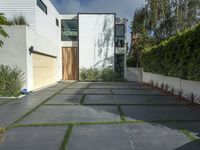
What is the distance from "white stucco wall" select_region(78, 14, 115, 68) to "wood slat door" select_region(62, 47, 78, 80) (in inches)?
34.9

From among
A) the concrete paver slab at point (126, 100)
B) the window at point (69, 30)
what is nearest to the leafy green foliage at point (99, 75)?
the window at point (69, 30)

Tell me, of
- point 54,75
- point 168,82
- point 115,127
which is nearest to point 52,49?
point 54,75

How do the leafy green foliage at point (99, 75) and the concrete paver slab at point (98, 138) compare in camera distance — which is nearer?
the concrete paver slab at point (98, 138)

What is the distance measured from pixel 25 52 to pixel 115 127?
786cm

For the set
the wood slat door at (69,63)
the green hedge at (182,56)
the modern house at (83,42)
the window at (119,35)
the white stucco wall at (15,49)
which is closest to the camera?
the green hedge at (182,56)

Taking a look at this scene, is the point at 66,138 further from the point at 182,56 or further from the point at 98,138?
the point at 182,56

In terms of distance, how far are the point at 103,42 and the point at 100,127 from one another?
1660 cm

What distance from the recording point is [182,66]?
1032 centimetres

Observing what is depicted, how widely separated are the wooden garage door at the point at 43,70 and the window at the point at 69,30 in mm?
3630

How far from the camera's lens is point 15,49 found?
39.6 ft

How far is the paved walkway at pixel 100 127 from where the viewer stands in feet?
15.3

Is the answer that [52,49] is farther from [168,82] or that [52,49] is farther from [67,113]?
[67,113]

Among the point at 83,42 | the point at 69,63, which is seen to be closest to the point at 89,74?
the point at 69,63

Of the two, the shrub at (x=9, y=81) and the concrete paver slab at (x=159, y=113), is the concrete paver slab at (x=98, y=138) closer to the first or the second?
the concrete paver slab at (x=159, y=113)
